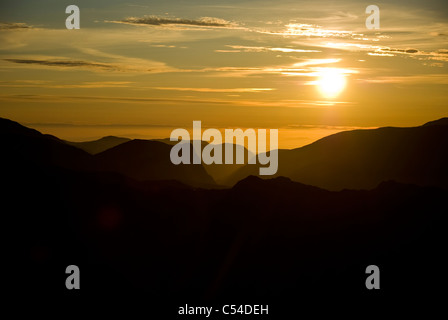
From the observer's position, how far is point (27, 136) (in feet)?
407

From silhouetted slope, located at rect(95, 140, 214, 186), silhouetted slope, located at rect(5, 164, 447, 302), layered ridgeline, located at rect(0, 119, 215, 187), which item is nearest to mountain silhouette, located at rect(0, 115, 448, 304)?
silhouetted slope, located at rect(5, 164, 447, 302)

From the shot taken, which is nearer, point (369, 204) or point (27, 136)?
point (369, 204)

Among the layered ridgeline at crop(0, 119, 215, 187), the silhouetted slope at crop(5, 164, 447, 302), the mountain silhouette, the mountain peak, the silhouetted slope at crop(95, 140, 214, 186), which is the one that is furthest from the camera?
the mountain peak

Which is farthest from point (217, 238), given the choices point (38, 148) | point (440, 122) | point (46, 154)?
point (440, 122)

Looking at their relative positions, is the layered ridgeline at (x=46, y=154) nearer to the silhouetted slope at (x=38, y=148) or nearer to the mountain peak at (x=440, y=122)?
the silhouetted slope at (x=38, y=148)

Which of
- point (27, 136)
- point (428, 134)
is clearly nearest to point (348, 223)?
point (27, 136)

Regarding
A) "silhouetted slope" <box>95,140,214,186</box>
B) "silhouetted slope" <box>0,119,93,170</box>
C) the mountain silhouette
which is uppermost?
"silhouetted slope" <box>95,140,214,186</box>

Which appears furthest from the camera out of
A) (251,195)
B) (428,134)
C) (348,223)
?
(428,134)

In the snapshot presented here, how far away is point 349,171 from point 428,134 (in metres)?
26.4

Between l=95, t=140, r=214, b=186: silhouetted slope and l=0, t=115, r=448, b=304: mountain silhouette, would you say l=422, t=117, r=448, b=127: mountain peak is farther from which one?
l=0, t=115, r=448, b=304: mountain silhouette

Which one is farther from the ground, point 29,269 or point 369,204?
point 369,204

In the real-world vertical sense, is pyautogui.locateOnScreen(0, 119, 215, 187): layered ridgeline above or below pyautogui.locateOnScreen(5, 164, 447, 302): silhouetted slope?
above
